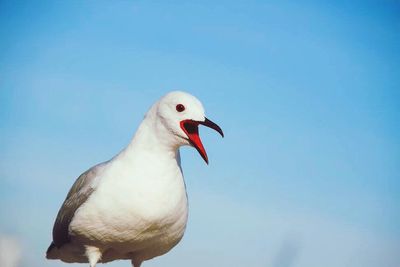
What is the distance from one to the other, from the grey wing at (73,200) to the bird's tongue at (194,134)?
1.51 metres

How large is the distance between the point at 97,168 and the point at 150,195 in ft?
3.93

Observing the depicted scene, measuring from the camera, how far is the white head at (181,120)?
28.0 feet

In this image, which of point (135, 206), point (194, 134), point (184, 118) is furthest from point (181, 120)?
point (135, 206)

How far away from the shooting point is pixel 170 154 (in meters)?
8.95

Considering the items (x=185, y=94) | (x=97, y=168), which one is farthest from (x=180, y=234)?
(x=185, y=94)

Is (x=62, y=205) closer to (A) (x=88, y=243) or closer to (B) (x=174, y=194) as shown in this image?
(A) (x=88, y=243)

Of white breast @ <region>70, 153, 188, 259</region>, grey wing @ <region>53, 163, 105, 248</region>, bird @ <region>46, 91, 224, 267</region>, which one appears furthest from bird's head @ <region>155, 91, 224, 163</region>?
grey wing @ <region>53, 163, 105, 248</region>

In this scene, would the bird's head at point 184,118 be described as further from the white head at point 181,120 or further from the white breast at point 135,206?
the white breast at point 135,206

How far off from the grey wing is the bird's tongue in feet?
4.94

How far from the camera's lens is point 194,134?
8719 mm

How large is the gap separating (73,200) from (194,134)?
219 centimetres

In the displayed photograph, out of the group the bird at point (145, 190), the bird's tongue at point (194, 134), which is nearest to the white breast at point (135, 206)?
the bird at point (145, 190)

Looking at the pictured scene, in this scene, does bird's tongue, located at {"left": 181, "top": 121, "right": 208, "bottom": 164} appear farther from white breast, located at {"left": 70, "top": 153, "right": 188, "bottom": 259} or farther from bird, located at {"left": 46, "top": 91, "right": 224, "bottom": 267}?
white breast, located at {"left": 70, "top": 153, "right": 188, "bottom": 259}

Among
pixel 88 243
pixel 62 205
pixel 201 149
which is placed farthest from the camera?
pixel 62 205
